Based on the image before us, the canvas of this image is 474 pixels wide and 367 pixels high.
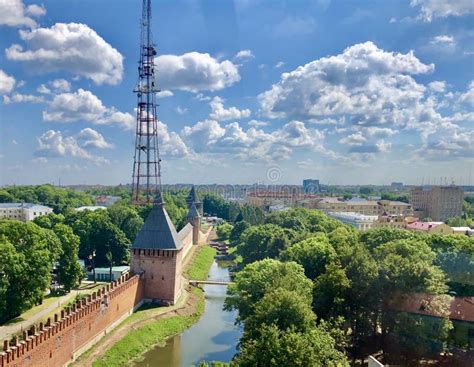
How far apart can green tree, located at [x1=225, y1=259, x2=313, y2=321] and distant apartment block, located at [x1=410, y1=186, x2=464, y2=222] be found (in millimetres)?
83802

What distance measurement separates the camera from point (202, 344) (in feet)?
100

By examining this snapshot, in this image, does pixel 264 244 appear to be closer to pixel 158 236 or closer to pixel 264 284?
pixel 158 236

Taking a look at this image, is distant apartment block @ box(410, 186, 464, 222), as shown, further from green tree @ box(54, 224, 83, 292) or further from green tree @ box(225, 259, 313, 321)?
green tree @ box(54, 224, 83, 292)

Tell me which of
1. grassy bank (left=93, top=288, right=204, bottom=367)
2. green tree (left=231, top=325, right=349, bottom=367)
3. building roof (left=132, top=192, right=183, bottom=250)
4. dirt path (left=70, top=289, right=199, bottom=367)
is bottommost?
grassy bank (left=93, top=288, right=204, bottom=367)

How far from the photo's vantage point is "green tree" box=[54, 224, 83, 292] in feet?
117

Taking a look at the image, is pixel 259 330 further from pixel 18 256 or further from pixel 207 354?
pixel 18 256

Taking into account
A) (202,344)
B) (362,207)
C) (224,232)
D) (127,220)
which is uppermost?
(362,207)

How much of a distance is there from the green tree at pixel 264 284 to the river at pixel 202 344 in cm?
299

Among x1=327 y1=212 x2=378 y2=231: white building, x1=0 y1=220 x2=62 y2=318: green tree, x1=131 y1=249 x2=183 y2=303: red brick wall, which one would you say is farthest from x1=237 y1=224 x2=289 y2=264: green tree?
x1=327 y1=212 x2=378 y2=231: white building

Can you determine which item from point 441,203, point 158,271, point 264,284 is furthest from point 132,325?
point 441,203

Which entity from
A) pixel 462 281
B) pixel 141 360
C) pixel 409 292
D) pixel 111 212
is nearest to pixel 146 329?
pixel 141 360

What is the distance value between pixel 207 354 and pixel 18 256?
14047mm

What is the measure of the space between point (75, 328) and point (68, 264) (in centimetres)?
1148

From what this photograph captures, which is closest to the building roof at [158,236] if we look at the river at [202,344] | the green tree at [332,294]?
the river at [202,344]
